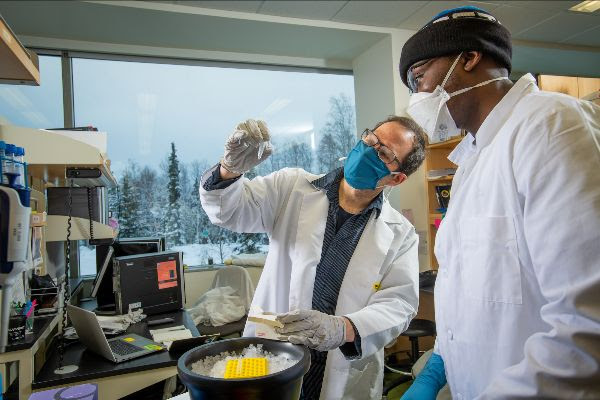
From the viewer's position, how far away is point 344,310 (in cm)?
147

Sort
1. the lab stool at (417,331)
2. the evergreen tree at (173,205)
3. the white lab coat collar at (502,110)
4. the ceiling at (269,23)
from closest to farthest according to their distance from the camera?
the white lab coat collar at (502,110) < the lab stool at (417,331) < the ceiling at (269,23) < the evergreen tree at (173,205)

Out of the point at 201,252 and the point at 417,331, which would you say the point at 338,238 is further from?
the point at 201,252

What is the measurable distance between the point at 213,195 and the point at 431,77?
81cm

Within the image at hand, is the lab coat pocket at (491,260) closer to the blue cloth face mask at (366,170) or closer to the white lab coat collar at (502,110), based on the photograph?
the white lab coat collar at (502,110)

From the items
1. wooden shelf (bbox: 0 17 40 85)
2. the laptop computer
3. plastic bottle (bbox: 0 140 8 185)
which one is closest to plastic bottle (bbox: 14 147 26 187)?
plastic bottle (bbox: 0 140 8 185)

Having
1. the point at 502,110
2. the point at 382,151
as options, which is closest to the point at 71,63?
the point at 382,151

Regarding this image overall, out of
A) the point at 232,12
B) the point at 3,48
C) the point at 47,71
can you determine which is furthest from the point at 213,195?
the point at 47,71

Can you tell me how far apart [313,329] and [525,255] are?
0.59 m

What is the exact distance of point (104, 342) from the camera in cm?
171

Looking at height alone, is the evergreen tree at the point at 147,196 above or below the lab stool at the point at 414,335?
above

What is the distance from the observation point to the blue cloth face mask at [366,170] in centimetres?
155

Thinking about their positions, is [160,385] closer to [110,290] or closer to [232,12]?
[110,290]

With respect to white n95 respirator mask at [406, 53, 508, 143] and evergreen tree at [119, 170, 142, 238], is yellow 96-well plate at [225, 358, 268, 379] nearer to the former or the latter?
white n95 respirator mask at [406, 53, 508, 143]

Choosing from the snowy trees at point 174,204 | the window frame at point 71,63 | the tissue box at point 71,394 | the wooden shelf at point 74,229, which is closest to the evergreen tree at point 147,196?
the snowy trees at point 174,204
